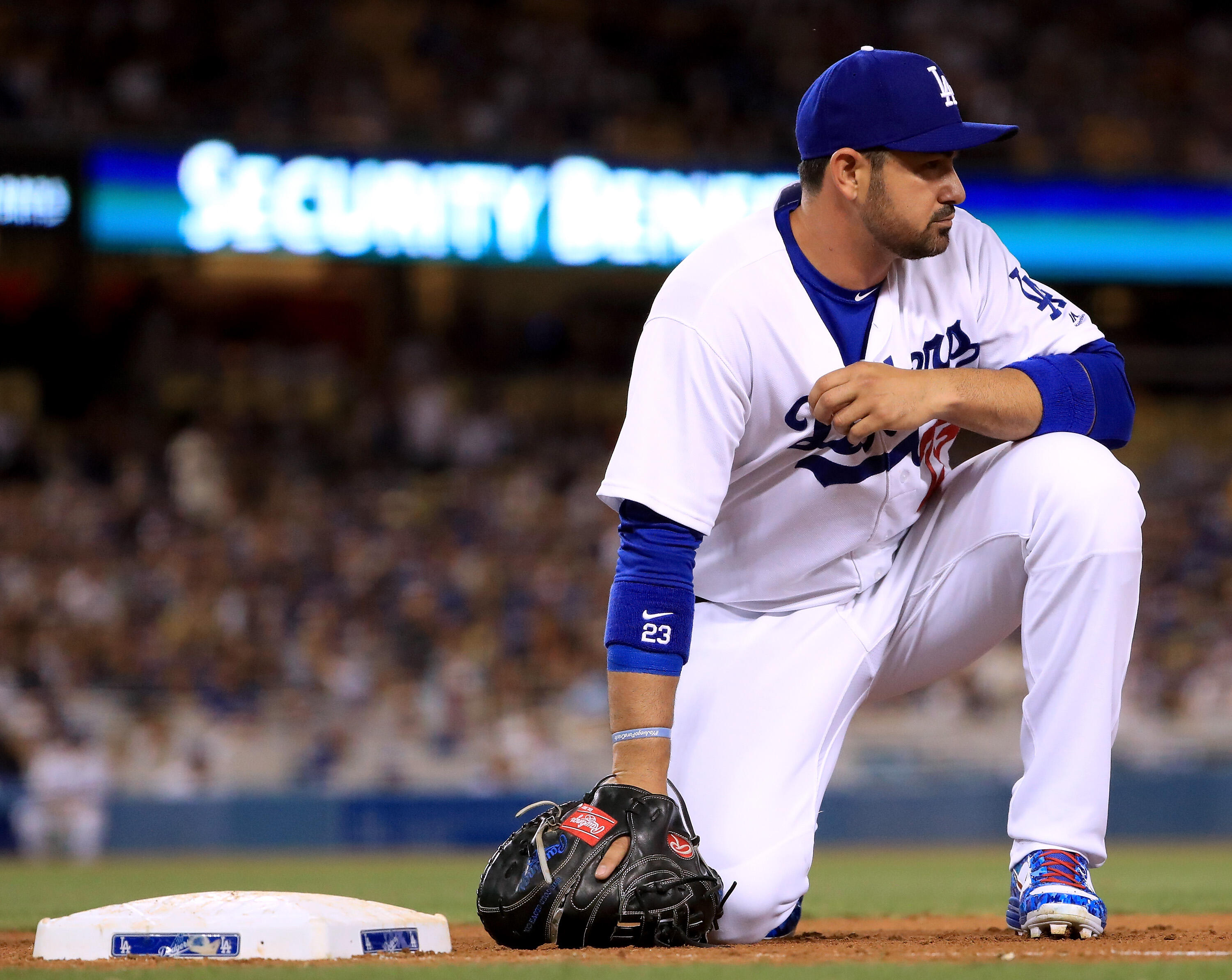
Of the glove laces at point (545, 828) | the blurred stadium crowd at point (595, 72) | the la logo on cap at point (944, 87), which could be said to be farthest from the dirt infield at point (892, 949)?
the blurred stadium crowd at point (595, 72)

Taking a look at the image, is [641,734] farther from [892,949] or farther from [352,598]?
[352,598]

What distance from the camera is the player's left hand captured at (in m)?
2.75

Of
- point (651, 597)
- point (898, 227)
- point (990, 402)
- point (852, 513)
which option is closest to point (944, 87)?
point (898, 227)

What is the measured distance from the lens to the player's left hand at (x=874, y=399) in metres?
2.75

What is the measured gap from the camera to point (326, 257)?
11.6m

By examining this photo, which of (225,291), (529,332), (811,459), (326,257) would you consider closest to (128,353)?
(225,291)

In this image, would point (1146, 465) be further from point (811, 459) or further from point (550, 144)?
point (811, 459)

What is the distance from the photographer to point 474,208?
11828mm

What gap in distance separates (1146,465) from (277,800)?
813 cm

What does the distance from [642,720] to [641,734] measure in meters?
0.03

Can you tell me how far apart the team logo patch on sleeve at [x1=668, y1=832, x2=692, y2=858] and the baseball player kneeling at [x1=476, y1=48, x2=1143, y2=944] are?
29mm

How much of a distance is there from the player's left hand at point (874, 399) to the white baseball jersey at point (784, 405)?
0.54ft

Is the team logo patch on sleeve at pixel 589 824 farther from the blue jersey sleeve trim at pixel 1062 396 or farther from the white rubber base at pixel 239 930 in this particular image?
the blue jersey sleeve trim at pixel 1062 396

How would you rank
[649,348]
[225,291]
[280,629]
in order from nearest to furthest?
[649,348]
[280,629]
[225,291]
